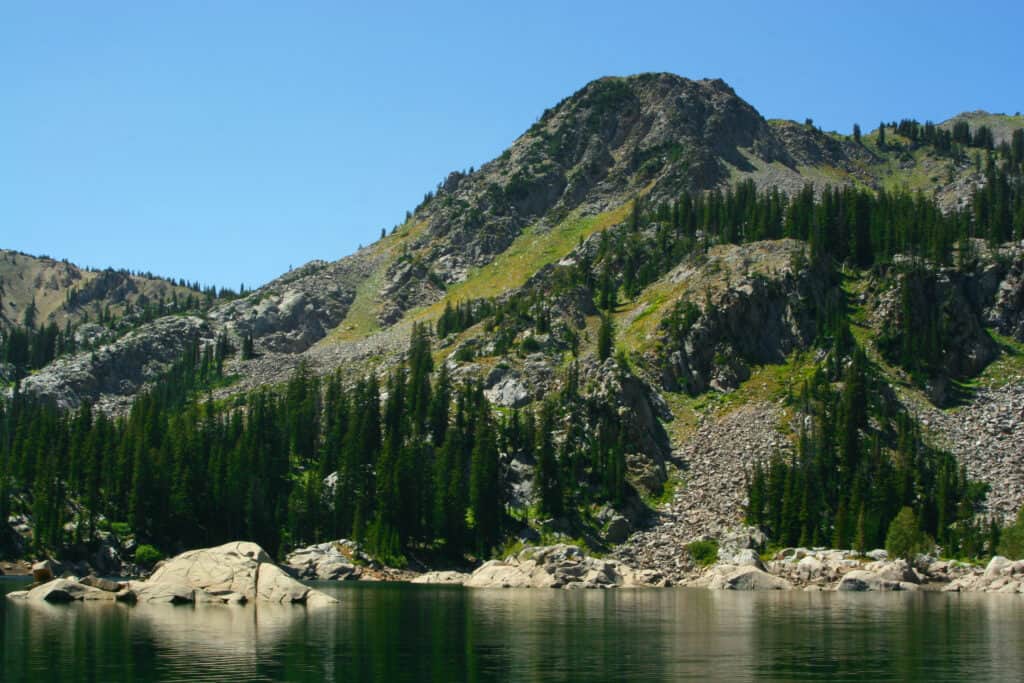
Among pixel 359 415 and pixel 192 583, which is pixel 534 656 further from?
pixel 359 415

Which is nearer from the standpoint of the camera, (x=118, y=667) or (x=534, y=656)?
(x=118, y=667)

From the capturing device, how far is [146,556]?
14562cm

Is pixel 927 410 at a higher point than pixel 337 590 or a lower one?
higher

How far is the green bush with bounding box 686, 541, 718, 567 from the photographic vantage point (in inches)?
6260

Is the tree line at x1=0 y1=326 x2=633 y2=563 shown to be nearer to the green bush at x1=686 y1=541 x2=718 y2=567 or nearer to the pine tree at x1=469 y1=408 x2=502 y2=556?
the pine tree at x1=469 y1=408 x2=502 y2=556

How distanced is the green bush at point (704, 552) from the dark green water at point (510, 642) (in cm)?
4985

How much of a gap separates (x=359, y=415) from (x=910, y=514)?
311 ft

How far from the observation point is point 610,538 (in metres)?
166

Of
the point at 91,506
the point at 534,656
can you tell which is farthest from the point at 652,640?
the point at 91,506

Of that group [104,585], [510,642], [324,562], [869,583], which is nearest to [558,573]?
[324,562]

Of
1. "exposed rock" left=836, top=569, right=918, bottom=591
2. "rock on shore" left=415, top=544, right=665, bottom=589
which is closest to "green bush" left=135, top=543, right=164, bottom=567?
"rock on shore" left=415, top=544, right=665, bottom=589

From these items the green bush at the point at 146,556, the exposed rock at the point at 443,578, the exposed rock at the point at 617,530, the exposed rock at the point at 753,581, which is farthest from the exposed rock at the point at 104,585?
the exposed rock at the point at 617,530

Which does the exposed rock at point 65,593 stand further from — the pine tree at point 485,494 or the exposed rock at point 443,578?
the pine tree at point 485,494

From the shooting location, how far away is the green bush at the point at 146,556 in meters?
146
